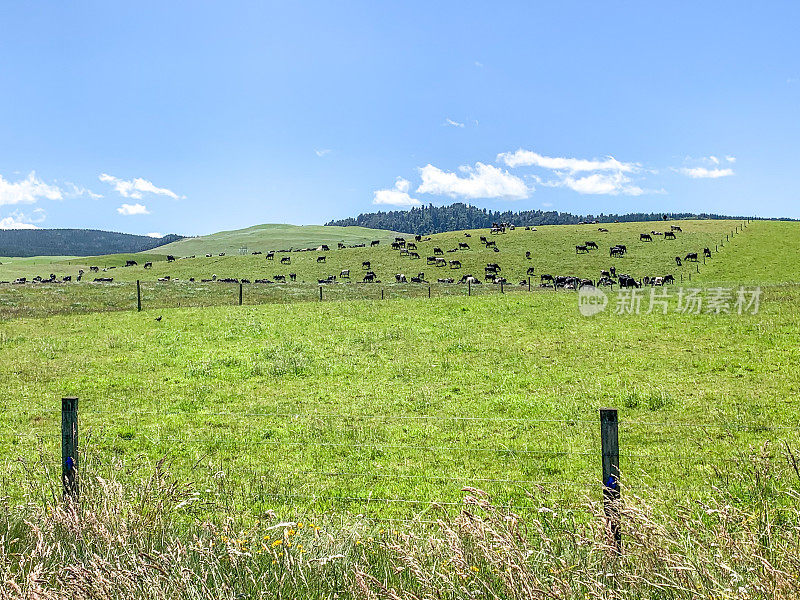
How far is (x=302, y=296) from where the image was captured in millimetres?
49688

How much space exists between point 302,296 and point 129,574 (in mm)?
45605

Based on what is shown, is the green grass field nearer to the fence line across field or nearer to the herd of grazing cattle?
the fence line across field

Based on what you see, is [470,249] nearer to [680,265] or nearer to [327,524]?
[680,265]

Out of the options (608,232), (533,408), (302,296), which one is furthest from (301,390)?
(608,232)

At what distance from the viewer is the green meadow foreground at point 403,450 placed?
188 inches

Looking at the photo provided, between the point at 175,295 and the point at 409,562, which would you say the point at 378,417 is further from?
the point at 175,295

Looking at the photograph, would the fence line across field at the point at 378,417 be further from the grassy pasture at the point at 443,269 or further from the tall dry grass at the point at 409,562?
the grassy pasture at the point at 443,269

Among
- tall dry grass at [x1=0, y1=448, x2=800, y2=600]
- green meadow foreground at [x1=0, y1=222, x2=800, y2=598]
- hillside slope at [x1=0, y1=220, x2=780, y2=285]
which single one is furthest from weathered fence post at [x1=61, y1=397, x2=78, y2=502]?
hillside slope at [x1=0, y1=220, x2=780, y2=285]

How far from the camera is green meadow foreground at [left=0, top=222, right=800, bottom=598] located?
478cm

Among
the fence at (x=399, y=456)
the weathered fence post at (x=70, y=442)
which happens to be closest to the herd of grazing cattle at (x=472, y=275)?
the fence at (x=399, y=456)

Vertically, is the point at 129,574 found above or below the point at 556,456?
above

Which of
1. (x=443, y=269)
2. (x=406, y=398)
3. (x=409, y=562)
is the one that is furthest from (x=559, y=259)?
(x=409, y=562)

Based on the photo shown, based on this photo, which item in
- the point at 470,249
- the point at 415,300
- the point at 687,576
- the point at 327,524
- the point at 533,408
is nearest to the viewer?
the point at 687,576

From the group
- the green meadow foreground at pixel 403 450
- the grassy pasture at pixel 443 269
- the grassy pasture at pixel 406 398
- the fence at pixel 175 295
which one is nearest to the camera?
the green meadow foreground at pixel 403 450
